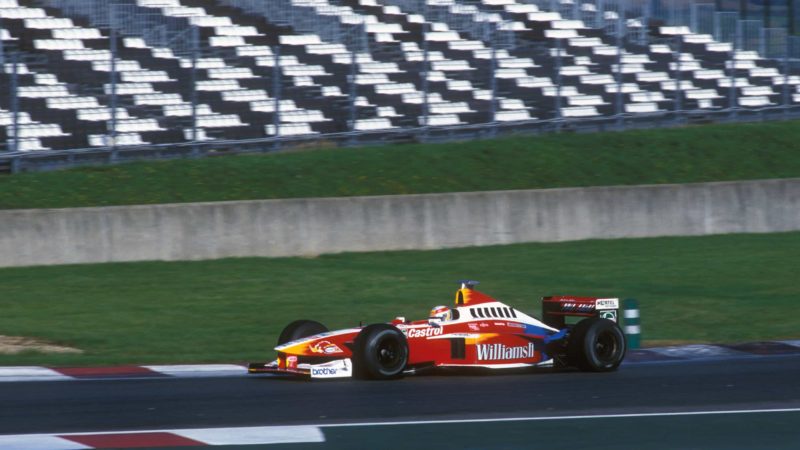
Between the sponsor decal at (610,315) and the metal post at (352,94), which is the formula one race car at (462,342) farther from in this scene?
the metal post at (352,94)

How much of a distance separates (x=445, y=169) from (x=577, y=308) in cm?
1029

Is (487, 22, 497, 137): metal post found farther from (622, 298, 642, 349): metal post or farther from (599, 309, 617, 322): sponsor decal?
(599, 309, 617, 322): sponsor decal

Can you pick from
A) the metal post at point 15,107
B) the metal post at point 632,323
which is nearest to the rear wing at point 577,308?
the metal post at point 632,323

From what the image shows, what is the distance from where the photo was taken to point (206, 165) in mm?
20969

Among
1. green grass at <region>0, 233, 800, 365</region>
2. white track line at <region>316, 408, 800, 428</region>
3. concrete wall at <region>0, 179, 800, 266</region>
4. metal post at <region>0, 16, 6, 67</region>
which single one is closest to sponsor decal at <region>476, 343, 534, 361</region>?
white track line at <region>316, 408, 800, 428</region>

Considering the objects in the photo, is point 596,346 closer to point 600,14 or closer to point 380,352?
point 380,352

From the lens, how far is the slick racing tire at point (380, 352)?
10922 mm

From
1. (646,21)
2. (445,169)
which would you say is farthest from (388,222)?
(646,21)

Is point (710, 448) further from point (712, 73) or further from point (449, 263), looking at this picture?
point (712, 73)

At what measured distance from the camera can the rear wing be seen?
12.4 meters

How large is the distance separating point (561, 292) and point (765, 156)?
1034cm

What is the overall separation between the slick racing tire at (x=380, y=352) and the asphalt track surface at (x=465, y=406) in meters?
0.14

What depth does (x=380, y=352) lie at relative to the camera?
11078mm

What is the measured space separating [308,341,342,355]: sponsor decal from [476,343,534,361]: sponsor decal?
132cm
